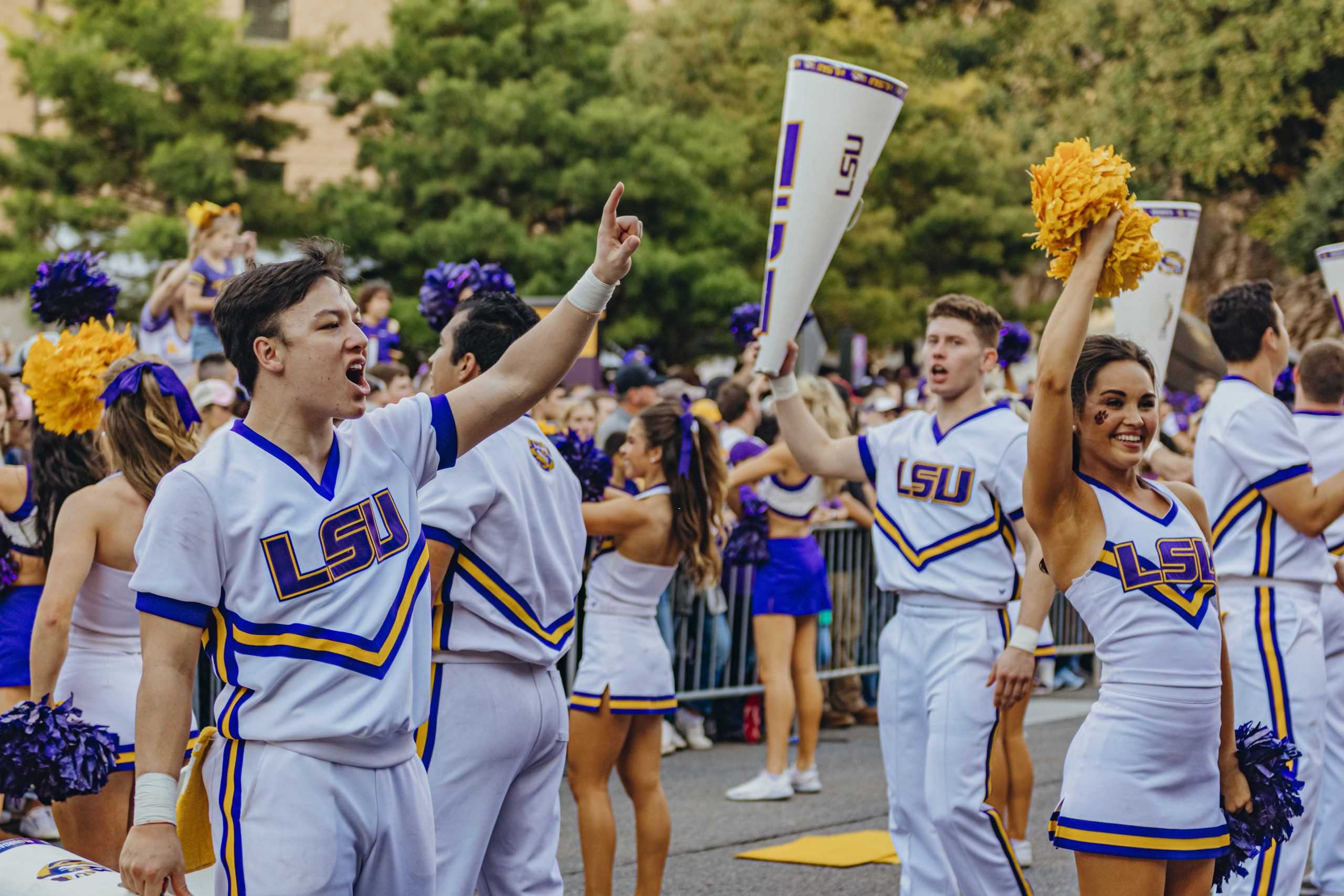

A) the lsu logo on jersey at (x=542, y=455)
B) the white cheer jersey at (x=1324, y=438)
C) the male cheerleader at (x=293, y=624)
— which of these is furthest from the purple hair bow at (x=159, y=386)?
the white cheer jersey at (x=1324, y=438)

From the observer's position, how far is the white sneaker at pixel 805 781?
866 centimetres

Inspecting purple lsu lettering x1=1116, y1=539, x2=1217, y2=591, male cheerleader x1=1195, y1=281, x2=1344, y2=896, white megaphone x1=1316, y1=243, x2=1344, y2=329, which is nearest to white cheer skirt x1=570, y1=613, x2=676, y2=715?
male cheerleader x1=1195, y1=281, x2=1344, y2=896

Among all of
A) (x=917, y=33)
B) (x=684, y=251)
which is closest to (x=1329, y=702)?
(x=684, y=251)

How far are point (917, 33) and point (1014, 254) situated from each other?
17.1 feet

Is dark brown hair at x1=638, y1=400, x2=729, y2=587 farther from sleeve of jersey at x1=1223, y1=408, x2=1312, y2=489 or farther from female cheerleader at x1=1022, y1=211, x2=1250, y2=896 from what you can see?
female cheerleader at x1=1022, y1=211, x2=1250, y2=896

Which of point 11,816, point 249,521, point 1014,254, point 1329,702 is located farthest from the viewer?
point 1014,254

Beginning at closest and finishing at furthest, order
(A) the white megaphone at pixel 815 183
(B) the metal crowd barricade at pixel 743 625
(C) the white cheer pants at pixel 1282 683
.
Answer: (C) the white cheer pants at pixel 1282 683 < (A) the white megaphone at pixel 815 183 < (B) the metal crowd barricade at pixel 743 625

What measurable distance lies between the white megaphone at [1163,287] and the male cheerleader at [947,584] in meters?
1.86

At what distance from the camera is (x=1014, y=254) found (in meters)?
30.2

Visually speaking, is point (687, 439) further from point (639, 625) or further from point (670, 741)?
point (670, 741)

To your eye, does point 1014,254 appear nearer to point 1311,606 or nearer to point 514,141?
point 514,141

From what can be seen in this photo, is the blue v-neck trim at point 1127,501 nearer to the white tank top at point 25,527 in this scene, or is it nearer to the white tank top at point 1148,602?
the white tank top at point 1148,602

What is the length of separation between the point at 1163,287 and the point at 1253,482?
6.70ft

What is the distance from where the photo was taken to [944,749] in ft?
17.6
